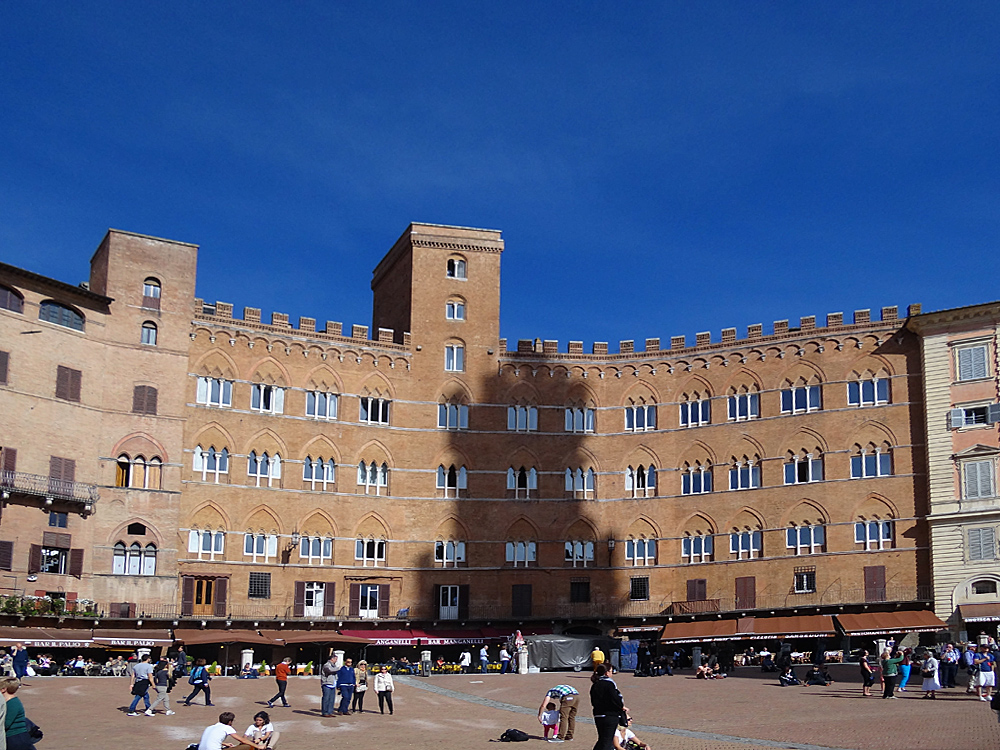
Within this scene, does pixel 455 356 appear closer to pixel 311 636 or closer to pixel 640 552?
pixel 640 552

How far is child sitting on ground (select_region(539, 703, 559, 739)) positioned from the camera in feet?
86.5

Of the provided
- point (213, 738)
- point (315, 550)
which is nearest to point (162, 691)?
point (213, 738)

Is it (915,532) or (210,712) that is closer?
(210,712)

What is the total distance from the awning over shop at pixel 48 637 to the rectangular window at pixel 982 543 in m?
38.4

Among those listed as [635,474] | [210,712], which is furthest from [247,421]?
[210,712]

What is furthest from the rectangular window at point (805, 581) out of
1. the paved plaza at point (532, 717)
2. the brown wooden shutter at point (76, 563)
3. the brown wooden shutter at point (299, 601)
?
the brown wooden shutter at point (76, 563)

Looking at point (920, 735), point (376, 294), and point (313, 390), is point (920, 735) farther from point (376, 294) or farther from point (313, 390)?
point (376, 294)

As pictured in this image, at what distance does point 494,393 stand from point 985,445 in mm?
23903

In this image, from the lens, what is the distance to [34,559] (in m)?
52.6

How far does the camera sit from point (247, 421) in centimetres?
6012

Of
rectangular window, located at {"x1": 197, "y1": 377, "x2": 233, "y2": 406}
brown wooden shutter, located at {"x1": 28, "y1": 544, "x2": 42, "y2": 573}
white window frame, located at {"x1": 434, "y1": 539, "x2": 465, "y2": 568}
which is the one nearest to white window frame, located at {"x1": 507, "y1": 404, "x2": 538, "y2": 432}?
white window frame, located at {"x1": 434, "y1": 539, "x2": 465, "y2": 568}

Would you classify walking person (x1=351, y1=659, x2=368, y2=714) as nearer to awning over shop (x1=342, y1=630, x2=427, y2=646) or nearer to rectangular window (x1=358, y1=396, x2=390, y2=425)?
awning over shop (x1=342, y1=630, x2=427, y2=646)

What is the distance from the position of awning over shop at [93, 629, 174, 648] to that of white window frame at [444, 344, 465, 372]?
19.6 m

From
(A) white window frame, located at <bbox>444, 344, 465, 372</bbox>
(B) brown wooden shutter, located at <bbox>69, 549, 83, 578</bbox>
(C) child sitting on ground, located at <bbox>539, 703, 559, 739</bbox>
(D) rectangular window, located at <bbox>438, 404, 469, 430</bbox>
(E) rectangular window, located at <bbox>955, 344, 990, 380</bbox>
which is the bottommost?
(C) child sitting on ground, located at <bbox>539, 703, 559, 739</bbox>
